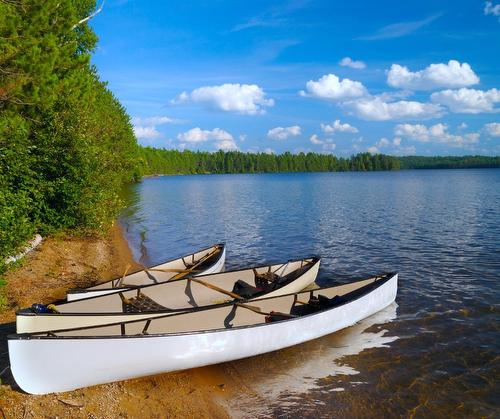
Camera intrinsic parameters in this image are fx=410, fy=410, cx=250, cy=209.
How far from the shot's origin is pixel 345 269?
61.8 feet

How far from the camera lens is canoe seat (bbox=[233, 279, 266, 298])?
12305 millimetres

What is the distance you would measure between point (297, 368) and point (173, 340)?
3281 mm

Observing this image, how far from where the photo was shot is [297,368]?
9.68 metres

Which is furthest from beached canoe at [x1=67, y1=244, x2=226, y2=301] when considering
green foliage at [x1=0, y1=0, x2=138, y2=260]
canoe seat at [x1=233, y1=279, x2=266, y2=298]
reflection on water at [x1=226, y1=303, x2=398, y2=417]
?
reflection on water at [x1=226, y1=303, x2=398, y2=417]

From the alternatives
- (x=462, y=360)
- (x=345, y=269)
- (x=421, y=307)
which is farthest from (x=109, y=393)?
(x=345, y=269)

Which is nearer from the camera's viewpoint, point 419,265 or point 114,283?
point 114,283

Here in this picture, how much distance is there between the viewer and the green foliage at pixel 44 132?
12.5 m

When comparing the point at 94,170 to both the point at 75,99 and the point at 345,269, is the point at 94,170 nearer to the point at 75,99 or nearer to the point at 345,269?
the point at 75,99

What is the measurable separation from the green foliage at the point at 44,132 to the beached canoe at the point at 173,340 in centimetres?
548

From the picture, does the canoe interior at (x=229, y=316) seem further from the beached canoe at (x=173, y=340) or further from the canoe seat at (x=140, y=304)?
the canoe seat at (x=140, y=304)

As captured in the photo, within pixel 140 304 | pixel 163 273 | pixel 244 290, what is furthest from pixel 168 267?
pixel 140 304

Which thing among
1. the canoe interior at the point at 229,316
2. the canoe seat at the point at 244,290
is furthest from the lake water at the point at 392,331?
the canoe seat at the point at 244,290

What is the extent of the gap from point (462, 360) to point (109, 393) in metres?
8.12

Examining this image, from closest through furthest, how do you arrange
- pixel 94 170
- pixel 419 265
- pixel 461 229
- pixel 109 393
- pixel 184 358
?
pixel 109 393 → pixel 184 358 → pixel 419 265 → pixel 94 170 → pixel 461 229
